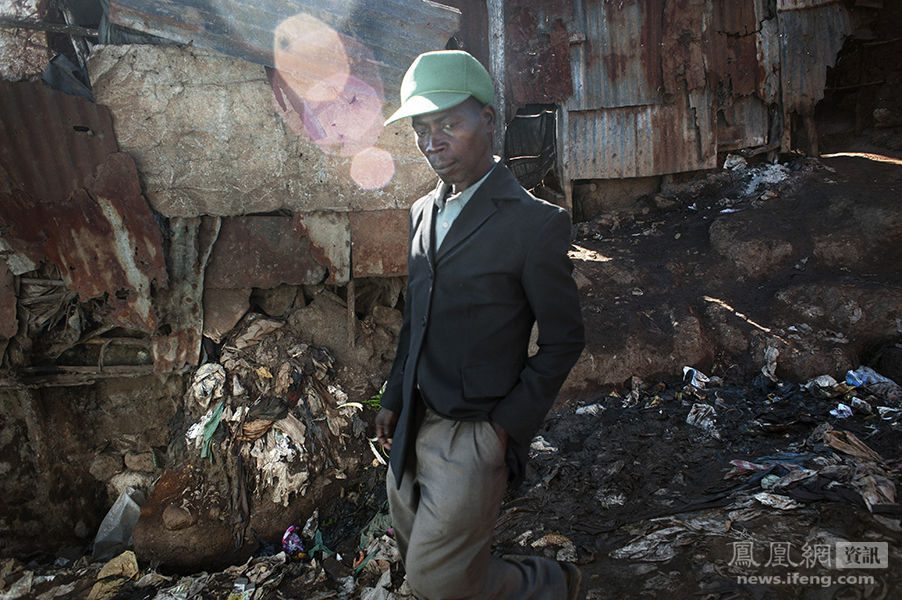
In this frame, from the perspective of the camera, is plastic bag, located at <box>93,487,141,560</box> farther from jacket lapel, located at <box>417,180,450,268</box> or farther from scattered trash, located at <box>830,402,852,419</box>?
scattered trash, located at <box>830,402,852,419</box>

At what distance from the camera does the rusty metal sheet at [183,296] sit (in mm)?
3674

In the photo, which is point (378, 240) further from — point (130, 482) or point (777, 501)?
point (777, 501)

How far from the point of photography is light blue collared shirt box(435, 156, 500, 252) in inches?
74.1

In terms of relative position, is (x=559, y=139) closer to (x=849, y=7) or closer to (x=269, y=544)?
(x=849, y=7)

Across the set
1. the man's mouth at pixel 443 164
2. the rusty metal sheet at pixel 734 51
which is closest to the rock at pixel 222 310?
the man's mouth at pixel 443 164

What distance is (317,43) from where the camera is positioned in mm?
3570

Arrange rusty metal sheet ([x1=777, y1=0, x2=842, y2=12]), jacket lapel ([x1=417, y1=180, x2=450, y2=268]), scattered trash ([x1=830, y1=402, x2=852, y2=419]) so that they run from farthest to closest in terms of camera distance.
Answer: rusty metal sheet ([x1=777, y1=0, x2=842, y2=12]), scattered trash ([x1=830, y1=402, x2=852, y2=419]), jacket lapel ([x1=417, y1=180, x2=450, y2=268])

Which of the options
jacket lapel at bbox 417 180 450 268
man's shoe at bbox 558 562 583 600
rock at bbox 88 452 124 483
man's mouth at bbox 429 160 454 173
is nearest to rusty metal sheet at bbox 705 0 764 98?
jacket lapel at bbox 417 180 450 268

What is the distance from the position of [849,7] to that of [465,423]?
30.3ft

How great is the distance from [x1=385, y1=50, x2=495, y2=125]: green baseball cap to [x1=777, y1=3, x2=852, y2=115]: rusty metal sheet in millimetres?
7793

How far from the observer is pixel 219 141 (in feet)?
11.8

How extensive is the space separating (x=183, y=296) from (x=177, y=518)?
1.47 meters

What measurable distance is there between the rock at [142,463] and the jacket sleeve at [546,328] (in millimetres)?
3508

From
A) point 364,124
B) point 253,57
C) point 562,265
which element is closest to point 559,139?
point 364,124
